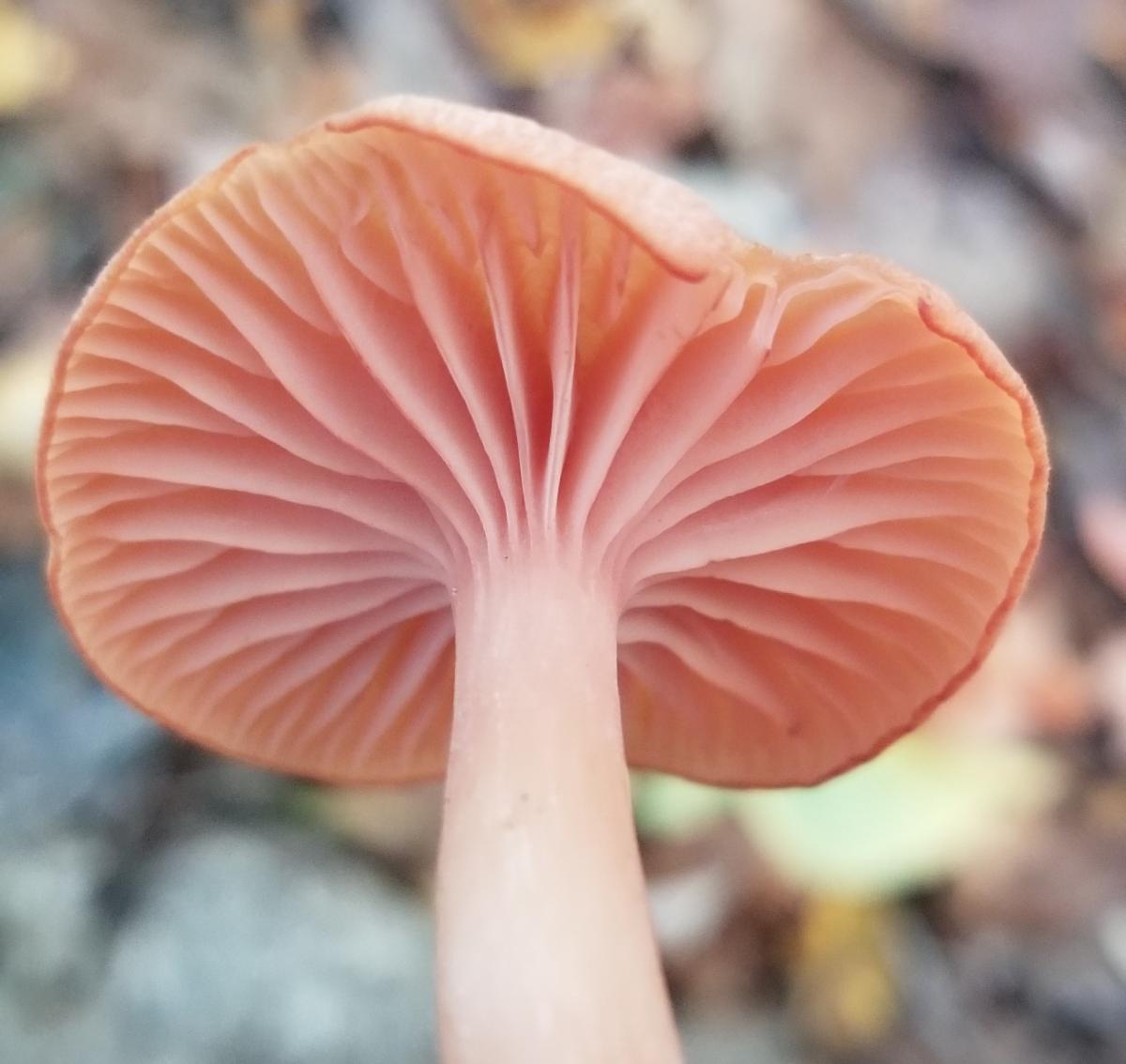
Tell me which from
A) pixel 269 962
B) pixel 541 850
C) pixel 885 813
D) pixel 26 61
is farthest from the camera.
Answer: pixel 26 61

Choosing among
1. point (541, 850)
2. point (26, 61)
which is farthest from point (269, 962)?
point (26, 61)

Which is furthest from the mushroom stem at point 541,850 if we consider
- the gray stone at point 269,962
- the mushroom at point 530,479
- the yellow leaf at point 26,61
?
the yellow leaf at point 26,61

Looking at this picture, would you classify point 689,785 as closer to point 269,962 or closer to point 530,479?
point 269,962

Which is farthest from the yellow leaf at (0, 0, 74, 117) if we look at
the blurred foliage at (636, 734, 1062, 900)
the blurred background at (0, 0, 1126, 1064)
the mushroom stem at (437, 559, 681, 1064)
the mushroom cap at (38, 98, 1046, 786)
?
the mushroom stem at (437, 559, 681, 1064)

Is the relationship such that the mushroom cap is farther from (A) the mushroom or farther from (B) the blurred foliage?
(B) the blurred foliage

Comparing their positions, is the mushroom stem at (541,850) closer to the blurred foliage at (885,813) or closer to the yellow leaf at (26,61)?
the blurred foliage at (885,813)

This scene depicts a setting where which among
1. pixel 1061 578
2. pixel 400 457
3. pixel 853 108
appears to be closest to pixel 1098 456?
pixel 1061 578

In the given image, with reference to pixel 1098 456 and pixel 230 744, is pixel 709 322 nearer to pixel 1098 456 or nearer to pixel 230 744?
pixel 230 744
